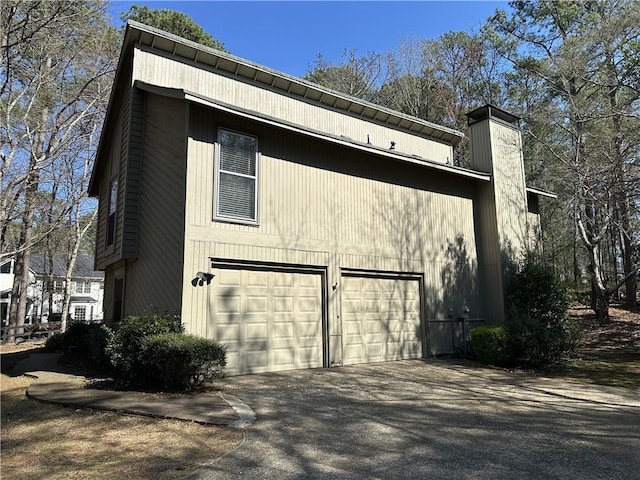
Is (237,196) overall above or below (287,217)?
above

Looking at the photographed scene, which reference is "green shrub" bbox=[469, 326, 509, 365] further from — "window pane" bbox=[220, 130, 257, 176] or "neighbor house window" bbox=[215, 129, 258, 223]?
"window pane" bbox=[220, 130, 257, 176]

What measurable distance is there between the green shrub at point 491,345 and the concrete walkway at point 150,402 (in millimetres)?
6452

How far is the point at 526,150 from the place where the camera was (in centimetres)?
2116

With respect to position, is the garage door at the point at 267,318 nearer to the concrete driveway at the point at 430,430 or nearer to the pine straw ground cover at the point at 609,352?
the concrete driveway at the point at 430,430

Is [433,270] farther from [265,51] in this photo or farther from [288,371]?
[265,51]

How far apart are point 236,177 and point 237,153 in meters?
0.49

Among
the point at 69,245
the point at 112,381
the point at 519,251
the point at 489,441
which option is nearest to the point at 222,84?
the point at 112,381

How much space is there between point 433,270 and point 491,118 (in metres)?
4.89

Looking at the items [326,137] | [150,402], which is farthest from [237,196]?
[150,402]

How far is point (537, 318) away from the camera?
11133 mm

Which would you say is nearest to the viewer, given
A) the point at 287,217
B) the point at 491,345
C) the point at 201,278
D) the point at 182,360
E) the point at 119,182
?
the point at 182,360

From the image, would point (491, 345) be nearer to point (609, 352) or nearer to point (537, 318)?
point (537, 318)

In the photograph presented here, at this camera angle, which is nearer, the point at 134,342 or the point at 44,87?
the point at 134,342

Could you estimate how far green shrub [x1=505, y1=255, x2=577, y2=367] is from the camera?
9.98m
